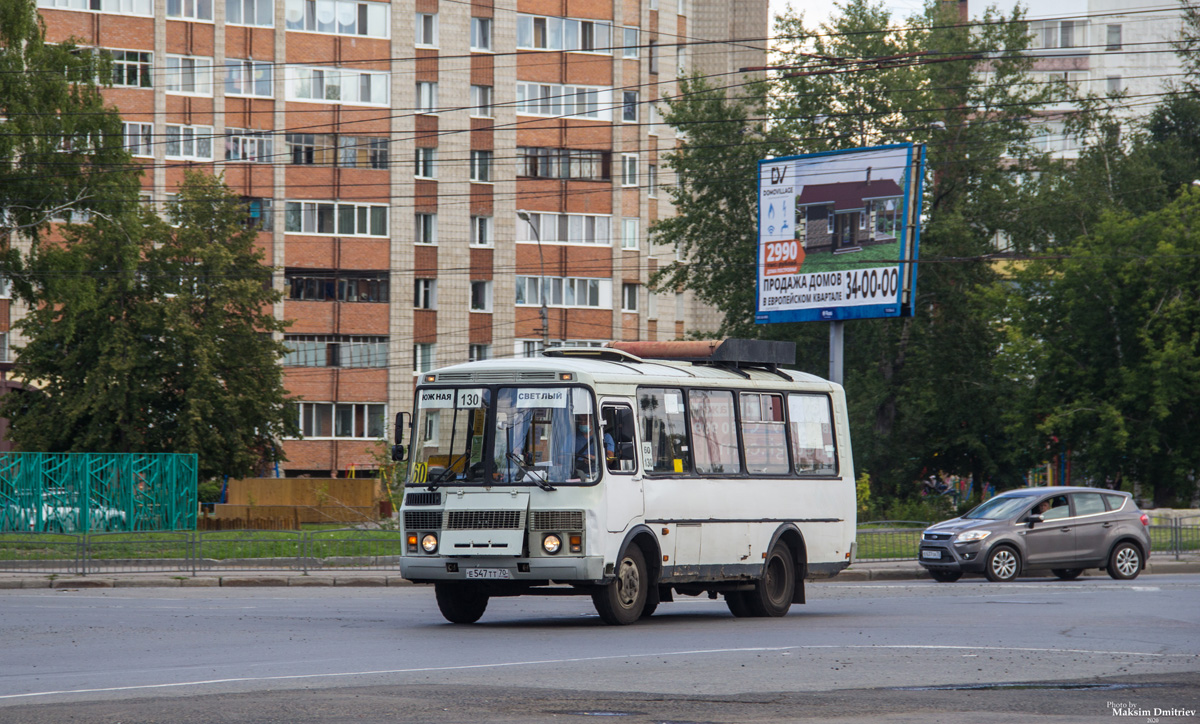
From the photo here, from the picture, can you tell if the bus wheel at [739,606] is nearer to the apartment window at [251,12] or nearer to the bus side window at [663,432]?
the bus side window at [663,432]

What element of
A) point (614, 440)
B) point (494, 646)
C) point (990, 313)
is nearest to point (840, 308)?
point (990, 313)

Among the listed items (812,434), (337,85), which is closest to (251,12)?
(337,85)

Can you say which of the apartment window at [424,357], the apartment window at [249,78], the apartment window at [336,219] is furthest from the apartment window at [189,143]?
the apartment window at [424,357]

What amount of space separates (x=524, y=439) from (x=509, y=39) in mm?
52860

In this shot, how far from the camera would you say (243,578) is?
A: 26.0 meters

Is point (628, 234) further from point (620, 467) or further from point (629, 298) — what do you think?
point (620, 467)

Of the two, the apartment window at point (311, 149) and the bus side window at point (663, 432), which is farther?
the apartment window at point (311, 149)

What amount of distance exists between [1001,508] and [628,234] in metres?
43.5

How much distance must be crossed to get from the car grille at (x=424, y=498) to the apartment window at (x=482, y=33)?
52714 mm

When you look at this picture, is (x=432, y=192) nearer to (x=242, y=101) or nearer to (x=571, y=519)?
(x=242, y=101)

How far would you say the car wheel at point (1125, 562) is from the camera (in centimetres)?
2728

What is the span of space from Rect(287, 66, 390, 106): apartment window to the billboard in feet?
105

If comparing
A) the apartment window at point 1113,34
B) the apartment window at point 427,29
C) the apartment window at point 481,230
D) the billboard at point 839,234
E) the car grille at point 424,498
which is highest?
the apartment window at point 1113,34

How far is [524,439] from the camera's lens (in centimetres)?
1628
